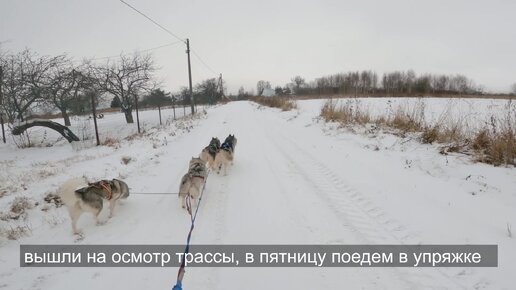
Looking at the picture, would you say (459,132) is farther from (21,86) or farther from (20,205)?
(21,86)

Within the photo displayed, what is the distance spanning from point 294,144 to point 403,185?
474 centimetres

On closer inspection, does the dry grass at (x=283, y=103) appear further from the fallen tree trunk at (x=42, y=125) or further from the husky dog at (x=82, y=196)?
the husky dog at (x=82, y=196)

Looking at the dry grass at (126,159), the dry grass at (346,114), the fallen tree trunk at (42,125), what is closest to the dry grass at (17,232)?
the dry grass at (126,159)

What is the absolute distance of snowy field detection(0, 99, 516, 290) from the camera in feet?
9.71

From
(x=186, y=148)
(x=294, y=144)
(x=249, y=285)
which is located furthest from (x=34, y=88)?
(x=249, y=285)

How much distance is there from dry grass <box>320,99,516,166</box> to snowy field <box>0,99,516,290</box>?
0.36 meters

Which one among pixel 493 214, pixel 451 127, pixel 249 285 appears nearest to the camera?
pixel 249 285

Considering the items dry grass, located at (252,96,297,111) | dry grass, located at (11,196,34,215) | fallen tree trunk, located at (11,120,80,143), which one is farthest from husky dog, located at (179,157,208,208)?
dry grass, located at (252,96,297,111)

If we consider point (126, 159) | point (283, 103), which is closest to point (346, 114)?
point (126, 159)

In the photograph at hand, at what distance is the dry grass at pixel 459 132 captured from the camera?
531cm

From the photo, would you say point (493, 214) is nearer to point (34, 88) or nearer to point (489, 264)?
point (489, 264)

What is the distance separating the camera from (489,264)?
2953 mm

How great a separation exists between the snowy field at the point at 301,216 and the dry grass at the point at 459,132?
1.17 feet

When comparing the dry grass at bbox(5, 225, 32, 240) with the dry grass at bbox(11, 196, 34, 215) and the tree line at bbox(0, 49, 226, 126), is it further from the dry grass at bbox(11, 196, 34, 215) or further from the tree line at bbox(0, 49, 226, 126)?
the tree line at bbox(0, 49, 226, 126)
